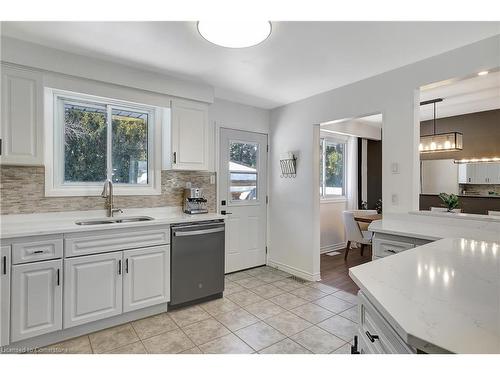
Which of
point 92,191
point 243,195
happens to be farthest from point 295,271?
point 92,191

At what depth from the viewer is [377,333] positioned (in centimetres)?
97

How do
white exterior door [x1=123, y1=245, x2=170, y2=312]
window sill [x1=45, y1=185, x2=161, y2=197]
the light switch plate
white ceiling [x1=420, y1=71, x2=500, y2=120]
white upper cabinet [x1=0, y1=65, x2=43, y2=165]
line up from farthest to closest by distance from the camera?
white ceiling [x1=420, y1=71, x2=500, y2=120], the light switch plate, window sill [x1=45, y1=185, x2=161, y2=197], white exterior door [x1=123, y1=245, x2=170, y2=312], white upper cabinet [x1=0, y1=65, x2=43, y2=165]

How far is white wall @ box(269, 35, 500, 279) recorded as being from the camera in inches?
92.8

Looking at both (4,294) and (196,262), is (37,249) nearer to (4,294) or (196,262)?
(4,294)

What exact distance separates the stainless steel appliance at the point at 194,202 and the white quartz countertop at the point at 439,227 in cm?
187

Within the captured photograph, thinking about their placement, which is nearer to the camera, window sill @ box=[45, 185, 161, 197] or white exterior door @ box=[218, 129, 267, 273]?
window sill @ box=[45, 185, 161, 197]

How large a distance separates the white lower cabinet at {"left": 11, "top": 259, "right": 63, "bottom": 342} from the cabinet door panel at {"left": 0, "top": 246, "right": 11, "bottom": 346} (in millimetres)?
27

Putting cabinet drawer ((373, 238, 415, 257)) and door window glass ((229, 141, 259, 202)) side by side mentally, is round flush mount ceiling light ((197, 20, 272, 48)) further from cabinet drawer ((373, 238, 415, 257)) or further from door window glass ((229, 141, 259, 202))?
door window glass ((229, 141, 259, 202))

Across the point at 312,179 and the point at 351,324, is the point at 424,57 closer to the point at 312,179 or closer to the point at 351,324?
the point at 312,179

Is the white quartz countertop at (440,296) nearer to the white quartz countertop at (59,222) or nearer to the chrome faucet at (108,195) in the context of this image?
the white quartz countertop at (59,222)

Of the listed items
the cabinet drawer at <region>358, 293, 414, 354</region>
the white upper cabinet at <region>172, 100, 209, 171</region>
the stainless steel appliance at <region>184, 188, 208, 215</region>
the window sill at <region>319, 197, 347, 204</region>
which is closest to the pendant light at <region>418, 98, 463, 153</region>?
the window sill at <region>319, 197, 347, 204</region>

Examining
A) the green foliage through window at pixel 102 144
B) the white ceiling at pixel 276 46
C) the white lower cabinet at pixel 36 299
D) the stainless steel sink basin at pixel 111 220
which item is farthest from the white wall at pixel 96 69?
the white lower cabinet at pixel 36 299

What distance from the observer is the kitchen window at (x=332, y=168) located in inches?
201
